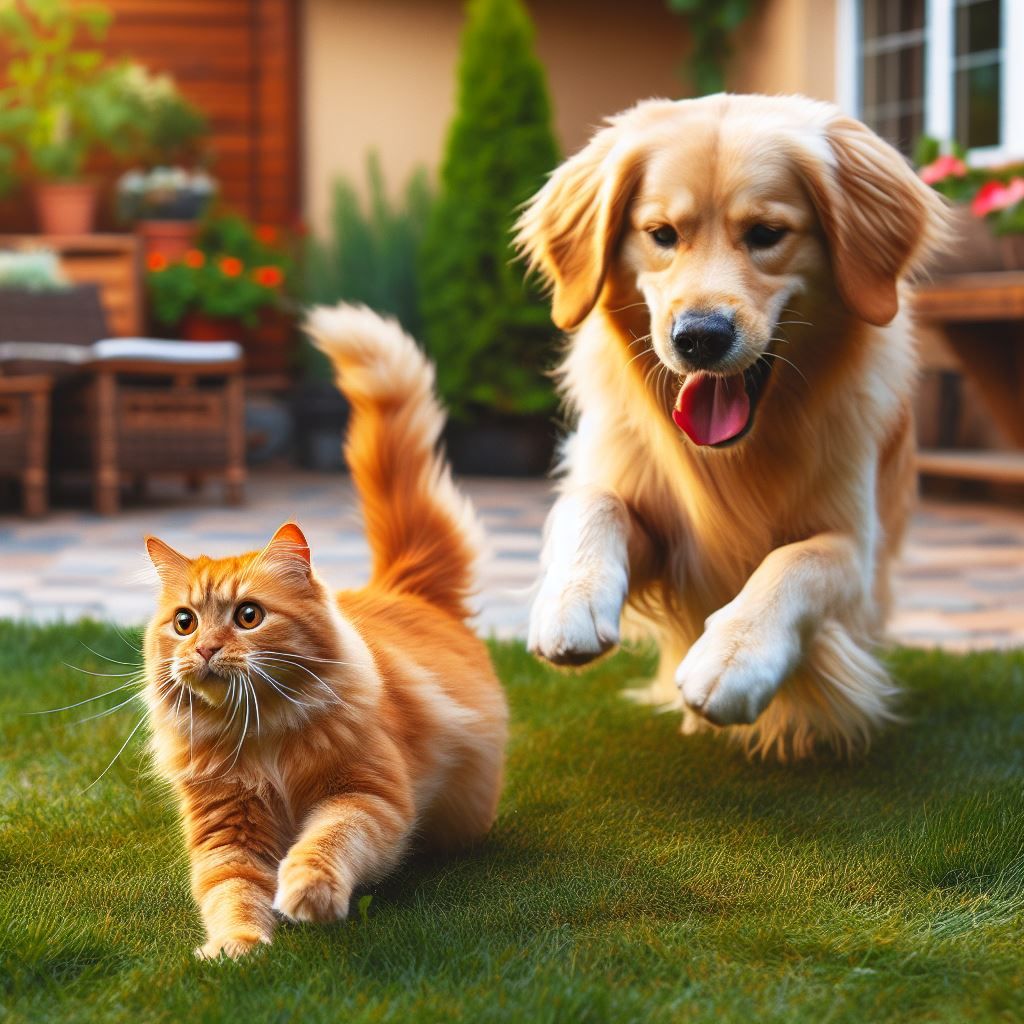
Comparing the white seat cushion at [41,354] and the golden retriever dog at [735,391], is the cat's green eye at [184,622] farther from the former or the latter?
the white seat cushion at [41,354]

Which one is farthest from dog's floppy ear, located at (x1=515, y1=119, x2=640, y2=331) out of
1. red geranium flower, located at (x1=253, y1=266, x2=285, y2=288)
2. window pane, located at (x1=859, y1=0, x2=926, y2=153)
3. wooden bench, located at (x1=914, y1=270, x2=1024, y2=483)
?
window pane, located at (x1=859, y1=0, x2=926, y2=153)

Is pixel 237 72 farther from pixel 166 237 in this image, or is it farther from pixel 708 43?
pixel 708 43

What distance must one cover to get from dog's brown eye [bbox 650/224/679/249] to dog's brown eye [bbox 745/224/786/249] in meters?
0.13

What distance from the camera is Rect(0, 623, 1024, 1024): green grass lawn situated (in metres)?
1.64

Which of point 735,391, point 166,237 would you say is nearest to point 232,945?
point 735,391

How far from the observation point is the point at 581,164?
2676 mm

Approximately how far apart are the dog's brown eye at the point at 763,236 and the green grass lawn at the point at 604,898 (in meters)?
1.02

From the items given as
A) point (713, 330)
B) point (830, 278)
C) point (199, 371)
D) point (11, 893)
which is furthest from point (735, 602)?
point (199, 371)

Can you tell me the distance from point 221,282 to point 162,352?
6.03 ft

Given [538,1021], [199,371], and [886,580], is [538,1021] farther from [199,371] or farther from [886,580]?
[199,371]

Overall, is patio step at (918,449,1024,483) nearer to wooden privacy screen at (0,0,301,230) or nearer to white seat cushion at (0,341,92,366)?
white seat cushion at (0,341,92,366)

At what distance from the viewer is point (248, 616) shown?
1.90 metres

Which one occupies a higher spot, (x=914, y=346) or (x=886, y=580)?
(x=914, y=346)

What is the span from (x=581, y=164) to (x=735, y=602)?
0.95 metres
